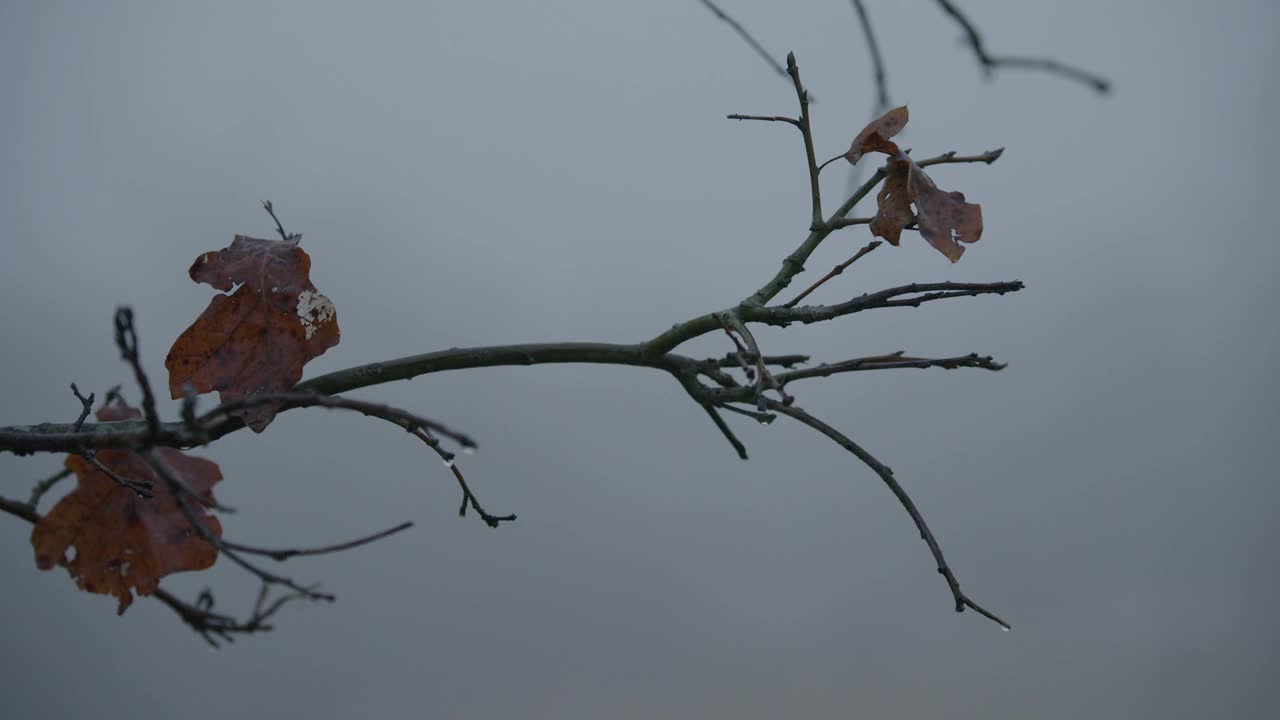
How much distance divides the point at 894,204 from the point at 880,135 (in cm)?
4

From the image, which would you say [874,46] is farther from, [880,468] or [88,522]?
[88,522]

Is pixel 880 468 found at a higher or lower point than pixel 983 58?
lower

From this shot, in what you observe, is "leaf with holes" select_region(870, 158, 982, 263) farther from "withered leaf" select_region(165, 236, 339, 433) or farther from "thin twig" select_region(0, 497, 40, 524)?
"thin twig" select_region(0, 497, 40, 524)

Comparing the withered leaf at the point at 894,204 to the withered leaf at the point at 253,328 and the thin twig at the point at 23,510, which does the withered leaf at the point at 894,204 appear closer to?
the withered leaf at the point at 253,328

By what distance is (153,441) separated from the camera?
0.35m

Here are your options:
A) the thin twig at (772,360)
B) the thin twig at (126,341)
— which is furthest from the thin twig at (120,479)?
the thin twig at (772,360)

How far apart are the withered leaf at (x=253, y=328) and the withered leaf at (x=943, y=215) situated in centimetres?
30

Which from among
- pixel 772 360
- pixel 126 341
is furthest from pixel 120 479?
pixel 772 360

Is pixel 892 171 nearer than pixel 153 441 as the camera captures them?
No

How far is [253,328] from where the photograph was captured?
0.50 metres

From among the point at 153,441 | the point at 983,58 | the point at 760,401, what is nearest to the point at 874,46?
the point at 983,58

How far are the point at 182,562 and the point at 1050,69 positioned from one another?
401 millimetres

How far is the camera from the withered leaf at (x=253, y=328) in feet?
1.61

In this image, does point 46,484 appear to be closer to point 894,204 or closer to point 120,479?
point 120,479
